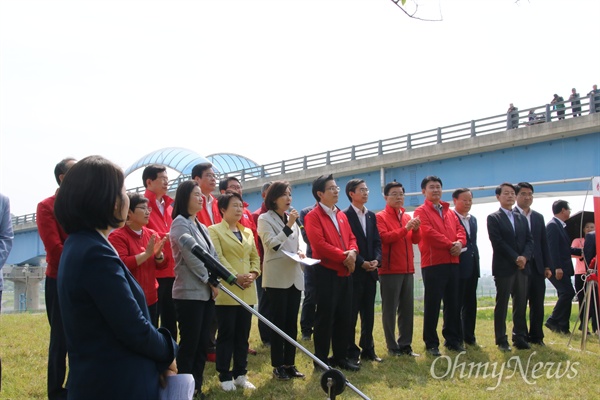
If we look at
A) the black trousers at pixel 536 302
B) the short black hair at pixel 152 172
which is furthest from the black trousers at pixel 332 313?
the black trousers at pixel 536 302

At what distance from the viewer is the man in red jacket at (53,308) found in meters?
4.80

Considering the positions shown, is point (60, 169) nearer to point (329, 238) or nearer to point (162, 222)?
point (162, 222)

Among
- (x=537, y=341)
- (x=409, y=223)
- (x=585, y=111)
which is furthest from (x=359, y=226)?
(x=585, y=111)

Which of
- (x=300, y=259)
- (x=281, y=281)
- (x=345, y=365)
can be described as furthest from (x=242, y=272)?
(x=345, y=365)

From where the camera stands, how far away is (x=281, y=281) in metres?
6.21

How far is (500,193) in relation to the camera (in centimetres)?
840

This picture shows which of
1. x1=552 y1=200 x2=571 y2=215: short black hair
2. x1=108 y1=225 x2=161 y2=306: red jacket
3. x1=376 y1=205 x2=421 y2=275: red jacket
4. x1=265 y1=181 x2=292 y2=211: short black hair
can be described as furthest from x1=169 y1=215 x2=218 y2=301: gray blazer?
x1=552 y1=200 x2=571 y2=215: short black hair

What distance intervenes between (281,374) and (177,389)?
11.7 feet

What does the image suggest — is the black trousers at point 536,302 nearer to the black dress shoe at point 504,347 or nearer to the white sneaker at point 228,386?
the black dress shoe at point 504,347

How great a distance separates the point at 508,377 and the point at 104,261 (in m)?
5.12

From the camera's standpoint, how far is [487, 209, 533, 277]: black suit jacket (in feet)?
26.6

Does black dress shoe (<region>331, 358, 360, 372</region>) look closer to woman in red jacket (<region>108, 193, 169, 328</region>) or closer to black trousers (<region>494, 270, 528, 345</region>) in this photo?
woman in red jacket (<region>108, 193, 169, 328</region>)

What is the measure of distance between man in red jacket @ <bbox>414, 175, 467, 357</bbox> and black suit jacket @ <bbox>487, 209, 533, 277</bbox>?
21.9 inches

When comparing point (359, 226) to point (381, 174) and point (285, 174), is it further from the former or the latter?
point (285, 174)
